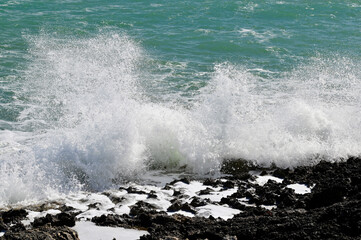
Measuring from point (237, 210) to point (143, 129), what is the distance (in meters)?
4.62

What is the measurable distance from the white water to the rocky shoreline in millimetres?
902

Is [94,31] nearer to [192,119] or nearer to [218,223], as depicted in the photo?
[192,119]

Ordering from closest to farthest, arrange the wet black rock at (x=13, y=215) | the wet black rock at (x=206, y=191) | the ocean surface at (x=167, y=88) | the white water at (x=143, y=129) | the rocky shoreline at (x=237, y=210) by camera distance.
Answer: the rocky shoreline at (x=237, y=210) → the wet black rock at (x=13, y=215) → the wet black rock at (x=206, y=191) → the white water at (x=143, y=129) → the ocean surface at (x=167, y=88)

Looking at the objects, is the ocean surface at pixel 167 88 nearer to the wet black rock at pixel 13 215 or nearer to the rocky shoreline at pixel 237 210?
the rocky shoreline at pixel 237 210

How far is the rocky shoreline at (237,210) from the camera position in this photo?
6.67 m

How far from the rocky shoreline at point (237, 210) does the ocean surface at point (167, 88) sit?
1156 mm

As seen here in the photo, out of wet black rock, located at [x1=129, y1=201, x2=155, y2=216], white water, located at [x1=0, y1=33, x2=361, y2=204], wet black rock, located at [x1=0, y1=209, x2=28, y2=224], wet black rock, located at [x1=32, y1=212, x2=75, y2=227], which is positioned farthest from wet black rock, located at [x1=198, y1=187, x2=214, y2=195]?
wet black rock, located at [x1=0, y1=209, x2=28, y2=224]

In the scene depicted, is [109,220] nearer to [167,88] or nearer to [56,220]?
[56,220]

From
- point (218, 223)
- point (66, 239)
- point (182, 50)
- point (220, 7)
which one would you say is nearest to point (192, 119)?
point (218, 223)

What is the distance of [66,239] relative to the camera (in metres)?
6.35

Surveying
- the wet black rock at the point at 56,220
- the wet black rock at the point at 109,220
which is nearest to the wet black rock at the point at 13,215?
the wet black rock at the point at 56,220

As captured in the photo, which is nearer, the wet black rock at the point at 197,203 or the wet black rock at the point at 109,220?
the wet black rock at the point at 109,220

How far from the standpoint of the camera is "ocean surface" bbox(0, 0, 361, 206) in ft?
38.6

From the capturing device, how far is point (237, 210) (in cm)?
871
